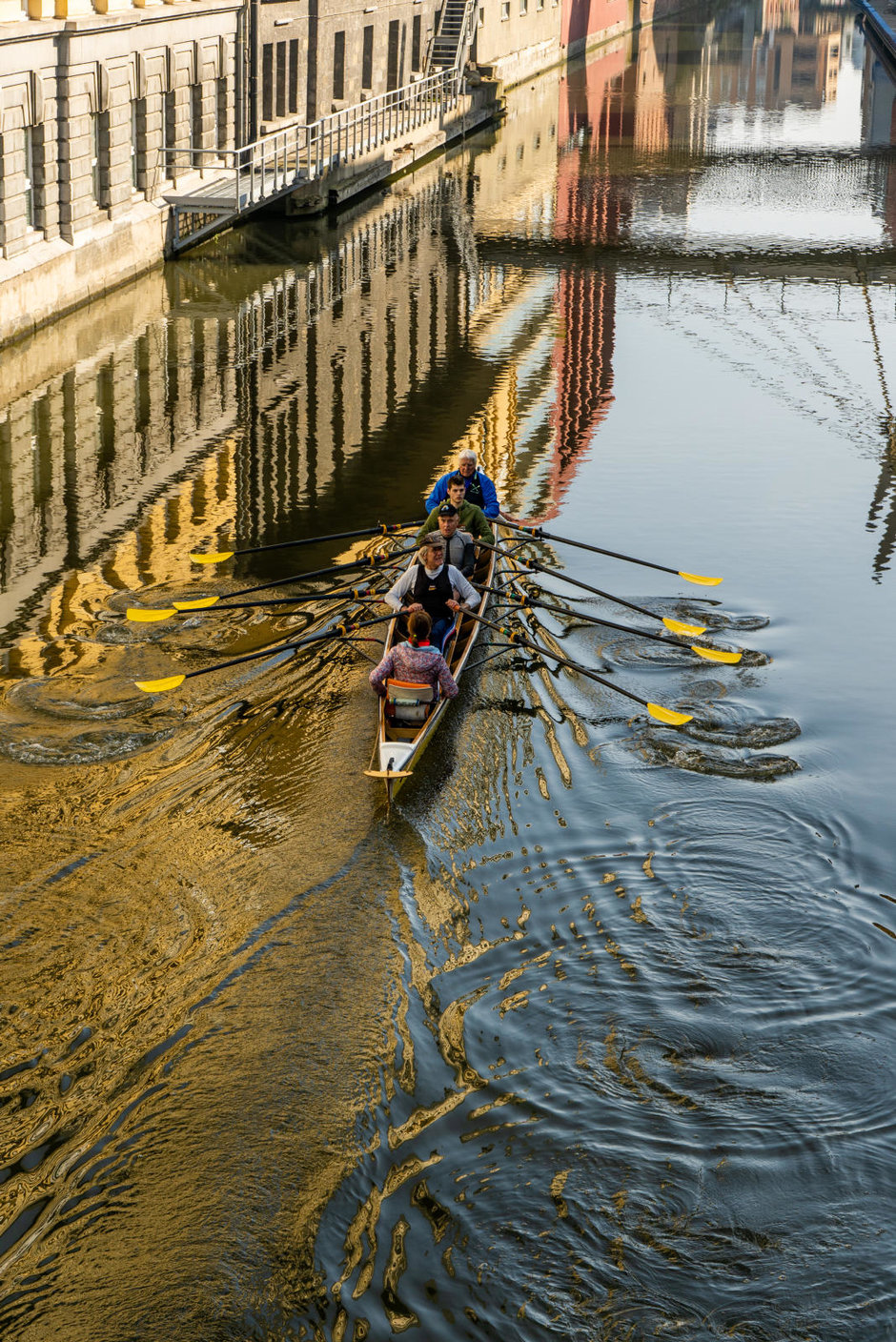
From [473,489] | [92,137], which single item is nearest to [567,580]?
[473,489]

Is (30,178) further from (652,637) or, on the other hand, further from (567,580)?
(652,637)

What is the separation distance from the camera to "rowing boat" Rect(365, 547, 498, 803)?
43.1 feet

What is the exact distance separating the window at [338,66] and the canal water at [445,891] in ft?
86.3

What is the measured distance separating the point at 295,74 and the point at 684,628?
35.1 m

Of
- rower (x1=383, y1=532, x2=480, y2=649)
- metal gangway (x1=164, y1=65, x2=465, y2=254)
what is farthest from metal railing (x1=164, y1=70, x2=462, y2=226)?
rower (x1=383, y1=532, x2=480, y2=649)

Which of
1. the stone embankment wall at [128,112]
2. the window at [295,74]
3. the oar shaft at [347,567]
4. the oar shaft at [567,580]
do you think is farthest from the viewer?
the window at [295,74]

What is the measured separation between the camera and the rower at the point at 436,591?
1540 cm

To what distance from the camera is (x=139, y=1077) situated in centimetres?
963

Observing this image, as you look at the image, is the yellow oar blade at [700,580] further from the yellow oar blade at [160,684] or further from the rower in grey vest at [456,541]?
the yellow oar blade at [160,684]

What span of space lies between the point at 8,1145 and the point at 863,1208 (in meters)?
4.95

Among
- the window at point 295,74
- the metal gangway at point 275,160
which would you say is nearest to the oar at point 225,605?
the metal gangway at point 275,160

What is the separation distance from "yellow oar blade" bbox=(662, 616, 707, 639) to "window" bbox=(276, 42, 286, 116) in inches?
1319

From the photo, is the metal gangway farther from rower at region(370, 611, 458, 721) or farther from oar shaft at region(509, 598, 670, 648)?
rower at region(370, 611, 458, 721)

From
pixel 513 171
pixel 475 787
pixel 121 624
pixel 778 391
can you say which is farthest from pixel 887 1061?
pixel 513 171
